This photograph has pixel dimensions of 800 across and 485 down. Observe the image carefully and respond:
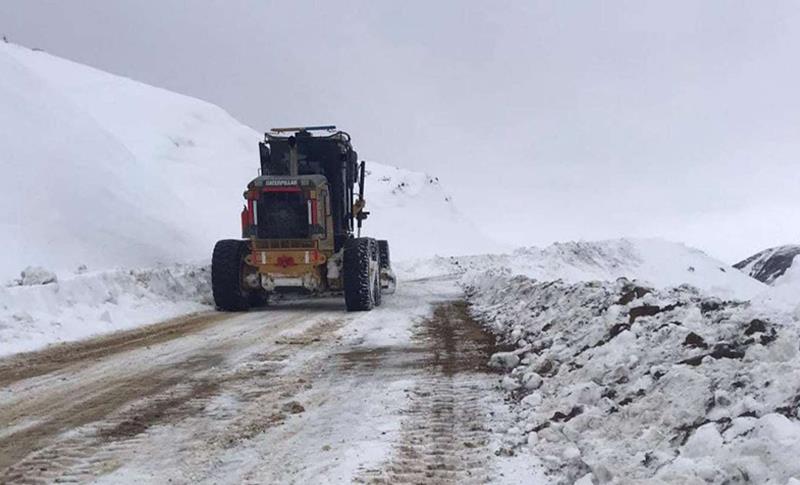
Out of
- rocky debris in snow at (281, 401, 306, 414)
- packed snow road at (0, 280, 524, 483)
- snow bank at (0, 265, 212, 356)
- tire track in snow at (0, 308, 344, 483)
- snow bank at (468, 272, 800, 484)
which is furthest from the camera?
snow bank at (0, 265, 212, 356)

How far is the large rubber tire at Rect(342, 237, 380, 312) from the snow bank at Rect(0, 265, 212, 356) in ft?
9.84

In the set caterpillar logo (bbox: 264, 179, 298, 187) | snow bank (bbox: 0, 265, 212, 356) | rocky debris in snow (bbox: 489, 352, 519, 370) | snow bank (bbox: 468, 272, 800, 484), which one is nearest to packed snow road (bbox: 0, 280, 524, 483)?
rocky debris in snow (bbox: 489, 352, 519, 370)

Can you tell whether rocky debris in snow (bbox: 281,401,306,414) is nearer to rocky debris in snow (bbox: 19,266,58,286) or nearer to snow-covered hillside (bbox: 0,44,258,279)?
rocky debris in snow (bbox: 19,266,58,286)

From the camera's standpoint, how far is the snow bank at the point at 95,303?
9.20 metres

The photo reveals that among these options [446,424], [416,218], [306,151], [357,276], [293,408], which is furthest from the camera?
[416,218]

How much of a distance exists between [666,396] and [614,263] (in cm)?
3999

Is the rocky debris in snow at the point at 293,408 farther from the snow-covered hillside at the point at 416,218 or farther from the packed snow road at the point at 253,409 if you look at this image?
the snow-covered hillside at the point at 416,218

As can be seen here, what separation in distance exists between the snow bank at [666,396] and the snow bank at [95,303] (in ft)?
20.8

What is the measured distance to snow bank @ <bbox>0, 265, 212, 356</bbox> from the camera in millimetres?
9203

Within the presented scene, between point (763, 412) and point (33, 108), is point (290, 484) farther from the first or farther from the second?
point (33, 108)

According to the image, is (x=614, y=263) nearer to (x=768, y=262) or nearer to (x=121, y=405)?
(x=768, y=262)

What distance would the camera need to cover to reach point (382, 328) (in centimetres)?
1020

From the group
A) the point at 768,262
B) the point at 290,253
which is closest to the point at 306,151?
the point at 290,253

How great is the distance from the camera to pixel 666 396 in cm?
415
